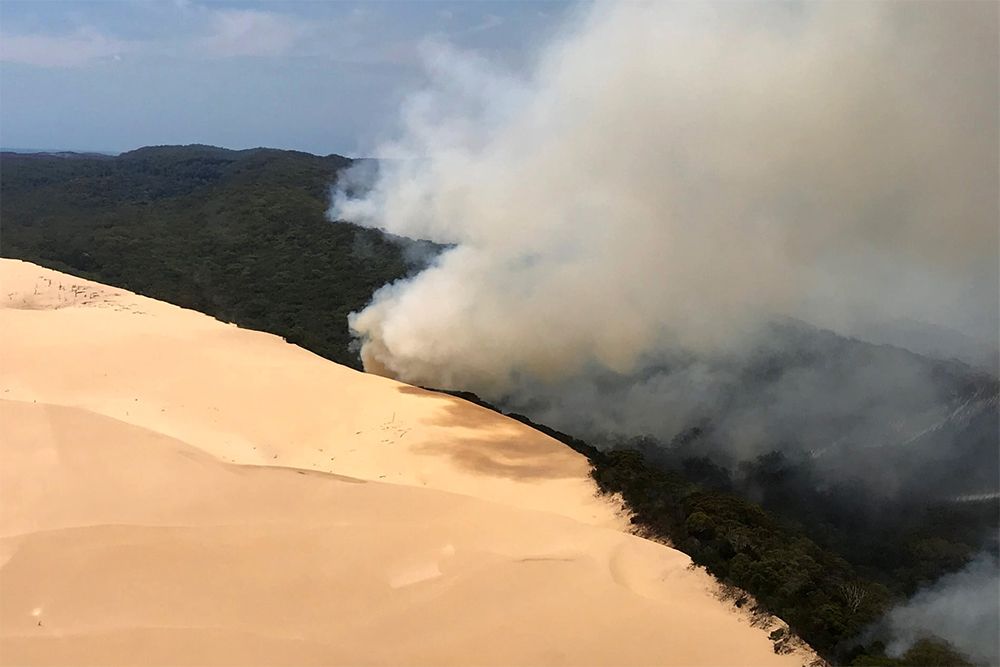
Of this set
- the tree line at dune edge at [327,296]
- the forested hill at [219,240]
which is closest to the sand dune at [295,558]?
the tree line at dune edge at [327,296]

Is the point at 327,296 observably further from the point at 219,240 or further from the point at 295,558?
the point at 295,558

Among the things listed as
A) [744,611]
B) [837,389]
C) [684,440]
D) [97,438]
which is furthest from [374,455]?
Result: [837,389]

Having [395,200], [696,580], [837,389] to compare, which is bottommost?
[696,580]

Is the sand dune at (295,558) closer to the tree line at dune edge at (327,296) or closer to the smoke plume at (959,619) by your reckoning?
the tree line at dune edge at (327,296)

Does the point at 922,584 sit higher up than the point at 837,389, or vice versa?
the point at 837,389

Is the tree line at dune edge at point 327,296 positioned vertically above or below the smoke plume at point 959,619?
above

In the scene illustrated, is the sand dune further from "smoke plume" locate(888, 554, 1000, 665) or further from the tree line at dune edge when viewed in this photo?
"smoke plume" locate(888, 554, 1000, 665)

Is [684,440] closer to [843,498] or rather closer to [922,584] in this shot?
[843,498]
